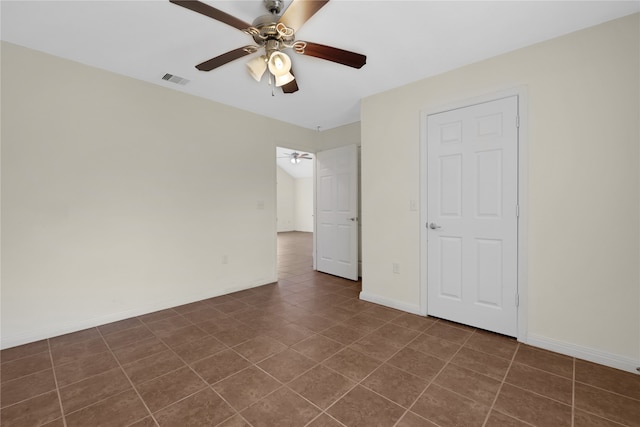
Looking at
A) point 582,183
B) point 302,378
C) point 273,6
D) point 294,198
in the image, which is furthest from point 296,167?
point 302,378

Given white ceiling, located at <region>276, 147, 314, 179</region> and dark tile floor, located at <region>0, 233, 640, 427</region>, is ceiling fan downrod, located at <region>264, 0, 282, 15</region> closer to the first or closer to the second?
dark tile floor, located at <region>0, 233, 640, 427</region>

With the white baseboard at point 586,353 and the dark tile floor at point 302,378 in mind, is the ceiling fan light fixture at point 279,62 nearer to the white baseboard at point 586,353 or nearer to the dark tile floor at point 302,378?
the dark tile floor at point 302,378

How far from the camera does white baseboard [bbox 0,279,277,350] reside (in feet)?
7.66

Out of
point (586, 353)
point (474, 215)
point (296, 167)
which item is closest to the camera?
point (586, 353)

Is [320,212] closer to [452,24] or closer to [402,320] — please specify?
[402,320]

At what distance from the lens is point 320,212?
4871 mm

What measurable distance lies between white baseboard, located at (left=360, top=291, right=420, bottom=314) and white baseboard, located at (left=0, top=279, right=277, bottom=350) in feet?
6.30

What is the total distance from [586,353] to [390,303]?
64.7 inches

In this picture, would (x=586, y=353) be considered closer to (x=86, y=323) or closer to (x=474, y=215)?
(x=474, y=215)

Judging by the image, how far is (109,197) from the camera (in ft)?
9.12

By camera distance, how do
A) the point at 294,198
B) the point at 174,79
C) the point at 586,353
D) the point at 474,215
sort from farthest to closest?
the point at 294,198 → the point at 174,79 → the point at 474,215 → the point at 586,353

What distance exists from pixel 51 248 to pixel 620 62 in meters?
4.81

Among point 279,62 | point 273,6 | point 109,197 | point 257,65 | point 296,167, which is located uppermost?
point 296,167

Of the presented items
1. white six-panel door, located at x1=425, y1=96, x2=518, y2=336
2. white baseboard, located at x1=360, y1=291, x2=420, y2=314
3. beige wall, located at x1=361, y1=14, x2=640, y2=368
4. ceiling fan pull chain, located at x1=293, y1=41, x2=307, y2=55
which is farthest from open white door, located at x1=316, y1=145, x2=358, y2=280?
ceiling fan pull chain, located at x1=293, y1=41, x2=307, y2=55
